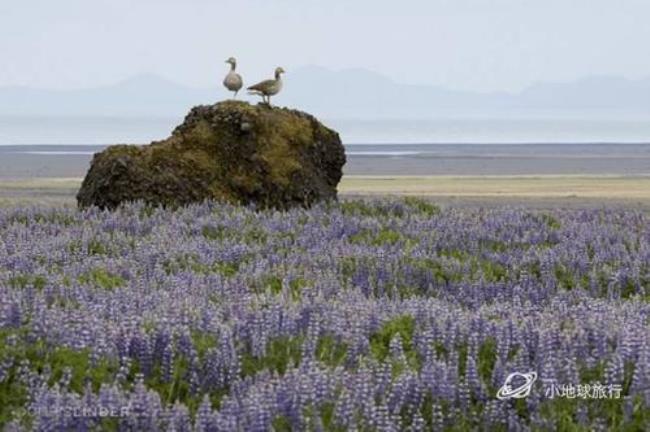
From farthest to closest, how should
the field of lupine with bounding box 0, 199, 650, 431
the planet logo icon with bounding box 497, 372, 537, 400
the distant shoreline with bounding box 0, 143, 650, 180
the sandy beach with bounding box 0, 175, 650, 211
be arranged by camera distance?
the distant shoreline with bounding box 0, 143, 650, 180 < the sandy beach with bounding box 0, 175, 650, 211 < the planet logo icon with bounding box 497, 372, 537, 400 < the field of lupine with bounding box 0, 199, 650, 431

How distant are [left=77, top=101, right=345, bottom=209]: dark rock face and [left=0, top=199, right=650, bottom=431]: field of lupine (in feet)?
15.3

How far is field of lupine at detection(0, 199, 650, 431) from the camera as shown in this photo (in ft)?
19.3

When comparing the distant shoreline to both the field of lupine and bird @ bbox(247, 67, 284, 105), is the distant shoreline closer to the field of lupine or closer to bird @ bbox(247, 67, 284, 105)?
bird @ bbox(247, 67, 284, 105)

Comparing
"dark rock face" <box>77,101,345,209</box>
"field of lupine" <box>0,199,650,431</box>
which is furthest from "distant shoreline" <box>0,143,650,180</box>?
"field of lupine" <box>0,199,650,431</box>

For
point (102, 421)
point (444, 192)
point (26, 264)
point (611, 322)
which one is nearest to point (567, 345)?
point (611, 322)

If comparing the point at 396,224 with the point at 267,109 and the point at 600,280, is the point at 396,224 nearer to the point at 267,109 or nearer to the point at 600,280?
the point at 600,280

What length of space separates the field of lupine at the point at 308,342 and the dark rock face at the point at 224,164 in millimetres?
4673

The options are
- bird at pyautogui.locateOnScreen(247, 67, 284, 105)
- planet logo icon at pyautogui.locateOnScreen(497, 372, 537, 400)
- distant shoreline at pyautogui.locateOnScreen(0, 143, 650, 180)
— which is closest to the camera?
planet logo icon at pyautogui.locateOnScreen(497, 372, 537, 400)

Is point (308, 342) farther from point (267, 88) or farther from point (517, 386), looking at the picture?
point (267, 88)

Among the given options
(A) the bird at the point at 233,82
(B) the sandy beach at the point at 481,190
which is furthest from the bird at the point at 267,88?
(B) the sandy beach at the point at 481,190

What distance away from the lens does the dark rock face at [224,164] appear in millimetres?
15414

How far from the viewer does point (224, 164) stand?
16266 millimetres

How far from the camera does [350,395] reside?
594cm

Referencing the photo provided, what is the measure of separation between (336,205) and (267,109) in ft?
7.00
